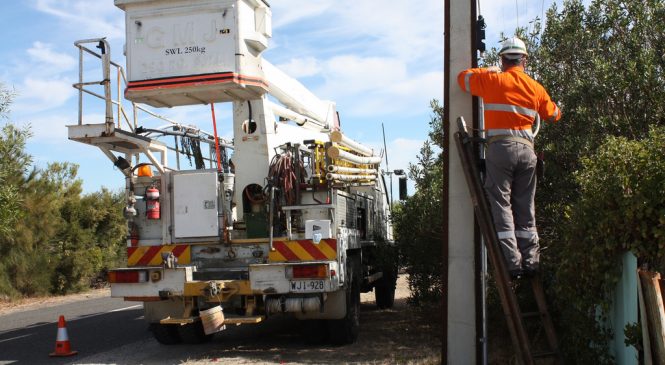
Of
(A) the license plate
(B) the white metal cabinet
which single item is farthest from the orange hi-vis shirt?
(B) the white metal cabinet

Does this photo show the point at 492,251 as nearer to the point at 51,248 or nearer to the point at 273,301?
the point at 273,301

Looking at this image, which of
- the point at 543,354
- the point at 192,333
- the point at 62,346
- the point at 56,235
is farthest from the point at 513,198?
the point at 56,235

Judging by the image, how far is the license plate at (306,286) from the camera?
8164mm

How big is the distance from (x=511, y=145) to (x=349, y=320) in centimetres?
400

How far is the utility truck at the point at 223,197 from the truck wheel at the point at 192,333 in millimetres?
17

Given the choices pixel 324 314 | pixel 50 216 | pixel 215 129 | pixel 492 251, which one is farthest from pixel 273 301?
pixel 50 216

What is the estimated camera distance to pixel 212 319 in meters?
7.98

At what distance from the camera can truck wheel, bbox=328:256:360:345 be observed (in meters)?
8.86

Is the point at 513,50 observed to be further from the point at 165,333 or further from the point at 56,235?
the point at 56,235

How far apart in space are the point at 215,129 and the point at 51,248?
13.2 m

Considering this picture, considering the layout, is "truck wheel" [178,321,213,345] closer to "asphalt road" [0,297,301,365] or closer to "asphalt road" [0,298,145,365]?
"asphalt road" [0,297,301,365]

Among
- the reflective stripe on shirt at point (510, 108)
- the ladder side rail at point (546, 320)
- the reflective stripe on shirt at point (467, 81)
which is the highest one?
the reflective stripe on shirt at point (467, 81)

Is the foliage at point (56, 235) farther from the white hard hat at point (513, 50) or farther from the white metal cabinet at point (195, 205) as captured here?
the white hard hat at point (513, 50)

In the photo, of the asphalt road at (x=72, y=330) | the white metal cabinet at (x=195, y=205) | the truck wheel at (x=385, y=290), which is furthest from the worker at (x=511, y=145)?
the truck wheel at (x=385, y=290)
